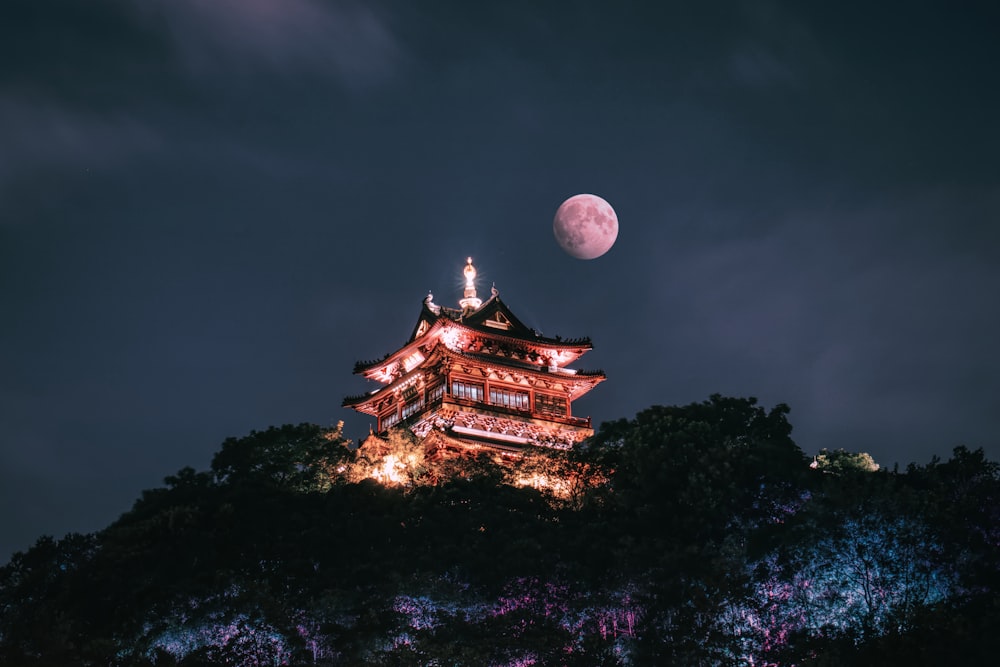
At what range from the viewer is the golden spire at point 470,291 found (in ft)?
198

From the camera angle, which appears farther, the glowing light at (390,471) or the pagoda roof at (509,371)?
the pagoda roof at (509,371)

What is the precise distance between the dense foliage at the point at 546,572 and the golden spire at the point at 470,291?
2517 centimetres

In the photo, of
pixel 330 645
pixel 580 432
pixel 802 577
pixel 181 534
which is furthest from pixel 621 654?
pixel 580 432

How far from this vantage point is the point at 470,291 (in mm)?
61469

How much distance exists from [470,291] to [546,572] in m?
30.6

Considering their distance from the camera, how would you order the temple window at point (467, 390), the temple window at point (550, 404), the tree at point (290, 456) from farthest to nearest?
the temple window at point (550, 404) < the temple window at point (467, 390) < the tree at point (290, 456)

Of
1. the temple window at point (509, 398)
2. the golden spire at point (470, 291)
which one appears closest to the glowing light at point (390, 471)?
the temple window at point (509, 398)

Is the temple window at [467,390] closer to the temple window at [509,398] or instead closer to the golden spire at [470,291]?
the temple window at [509,398]

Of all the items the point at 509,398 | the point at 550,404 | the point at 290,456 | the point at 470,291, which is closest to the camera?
the point at 290,456

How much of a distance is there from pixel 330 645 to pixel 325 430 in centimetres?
1356

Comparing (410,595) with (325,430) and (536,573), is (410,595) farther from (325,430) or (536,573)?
(325,430)

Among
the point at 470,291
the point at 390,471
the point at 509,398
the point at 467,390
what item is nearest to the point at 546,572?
the point at 390,471

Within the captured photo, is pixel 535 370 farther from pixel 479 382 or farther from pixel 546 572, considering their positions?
pixel 546 572

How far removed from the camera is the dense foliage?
28047mm
